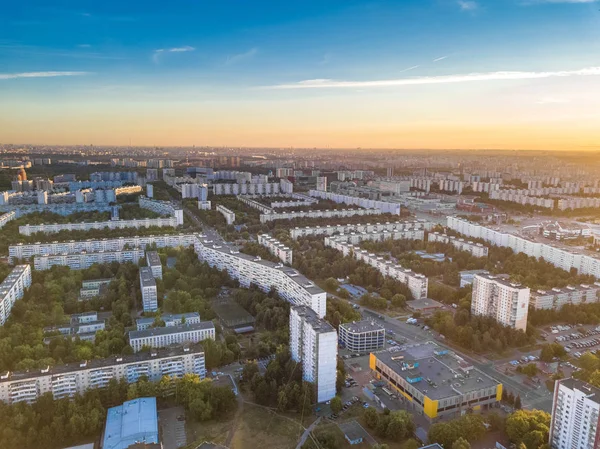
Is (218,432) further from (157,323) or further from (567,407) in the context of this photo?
(567,407)

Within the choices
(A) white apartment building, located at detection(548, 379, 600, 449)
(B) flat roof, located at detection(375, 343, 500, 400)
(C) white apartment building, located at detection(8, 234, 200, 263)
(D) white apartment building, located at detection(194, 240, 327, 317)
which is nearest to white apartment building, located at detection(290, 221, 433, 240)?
(C) white apartment building, located at detection(8, 234, 200, 263)

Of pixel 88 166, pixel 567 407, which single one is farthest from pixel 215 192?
pixel 567 407

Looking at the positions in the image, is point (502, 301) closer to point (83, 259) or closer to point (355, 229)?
point (355, 229)

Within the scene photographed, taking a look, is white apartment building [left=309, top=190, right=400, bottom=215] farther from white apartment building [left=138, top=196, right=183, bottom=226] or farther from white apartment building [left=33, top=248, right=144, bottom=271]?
white apartment building [left=33, top=248, right=144, bottom=271]

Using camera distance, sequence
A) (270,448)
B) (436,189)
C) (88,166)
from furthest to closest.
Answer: (88,166) → (436,189) → (270,448)

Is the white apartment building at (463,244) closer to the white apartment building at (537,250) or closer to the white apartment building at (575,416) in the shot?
the white apartment building at (537,250)

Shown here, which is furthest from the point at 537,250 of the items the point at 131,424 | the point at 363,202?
the point at 131,424
